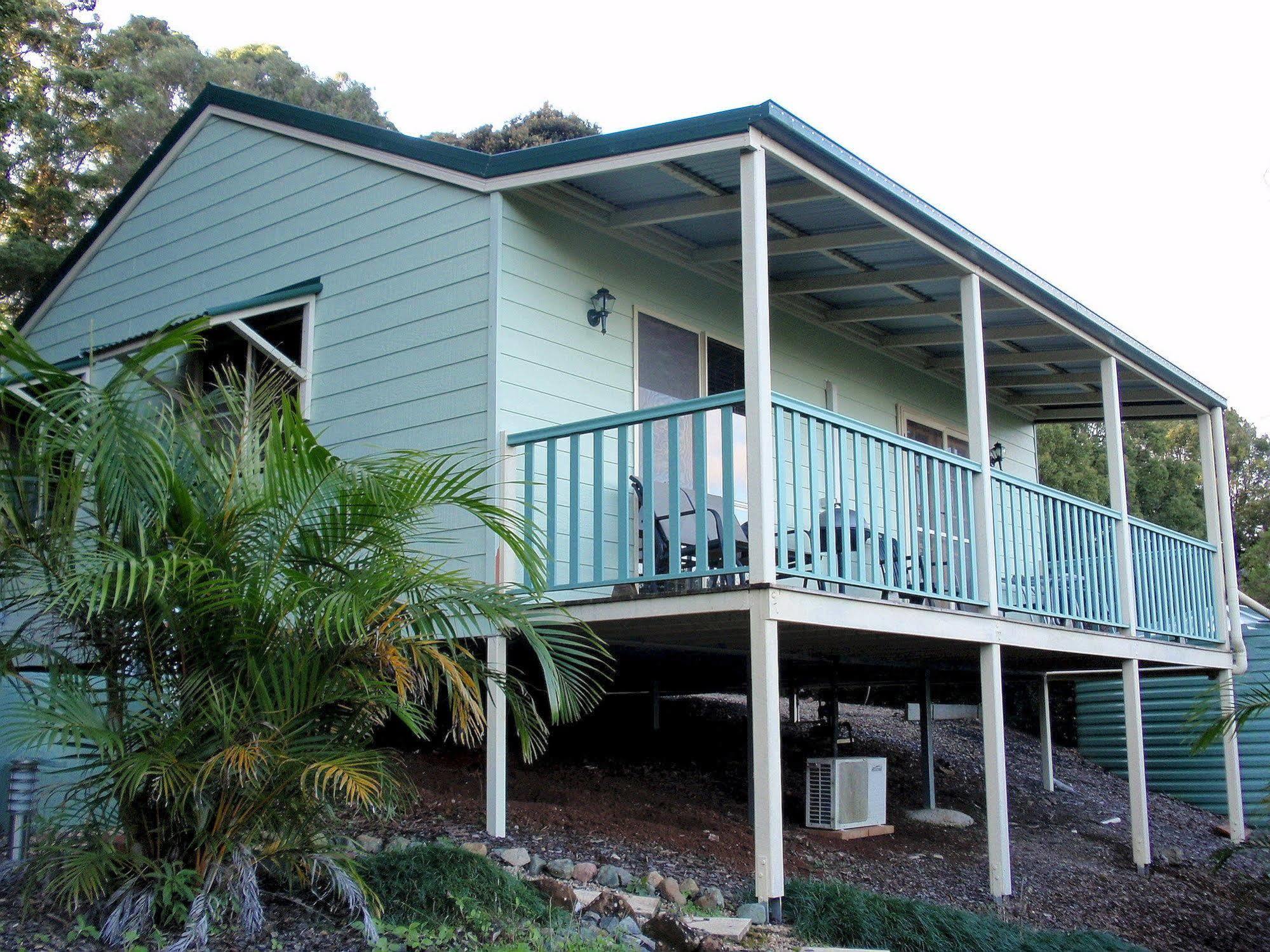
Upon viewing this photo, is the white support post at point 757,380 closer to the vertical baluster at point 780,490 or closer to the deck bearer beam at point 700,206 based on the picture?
the vertical baluster at point 780,490

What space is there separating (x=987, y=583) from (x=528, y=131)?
20.1 m

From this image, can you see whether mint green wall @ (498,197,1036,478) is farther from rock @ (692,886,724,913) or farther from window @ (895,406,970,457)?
rock @ (692,886,724,913)

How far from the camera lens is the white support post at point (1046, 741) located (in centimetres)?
1323

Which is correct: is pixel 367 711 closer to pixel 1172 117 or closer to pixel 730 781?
pixel 730 781

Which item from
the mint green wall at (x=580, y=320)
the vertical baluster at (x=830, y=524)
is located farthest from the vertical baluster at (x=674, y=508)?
the mint green wall at (x=580, y=320)

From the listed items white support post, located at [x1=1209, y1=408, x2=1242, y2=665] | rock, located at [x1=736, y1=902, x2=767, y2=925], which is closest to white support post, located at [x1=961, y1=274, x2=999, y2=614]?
rock, located at [x1=736, y1=902, x2=767, y2=925]

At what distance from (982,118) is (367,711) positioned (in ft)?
78.2

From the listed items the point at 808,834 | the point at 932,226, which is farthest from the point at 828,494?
the point at 808,834

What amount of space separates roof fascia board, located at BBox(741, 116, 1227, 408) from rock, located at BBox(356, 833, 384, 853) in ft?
14.3

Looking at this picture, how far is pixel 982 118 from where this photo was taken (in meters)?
26.1

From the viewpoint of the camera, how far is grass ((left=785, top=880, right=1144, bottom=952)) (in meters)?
6.12

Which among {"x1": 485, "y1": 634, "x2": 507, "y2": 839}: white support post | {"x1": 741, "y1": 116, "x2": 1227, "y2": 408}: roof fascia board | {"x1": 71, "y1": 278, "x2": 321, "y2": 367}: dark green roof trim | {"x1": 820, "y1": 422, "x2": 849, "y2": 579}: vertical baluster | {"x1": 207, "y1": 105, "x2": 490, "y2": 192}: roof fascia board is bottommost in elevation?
{"x1": 485, "y1": 634, "x2": 507, "y2": 839}: white support post

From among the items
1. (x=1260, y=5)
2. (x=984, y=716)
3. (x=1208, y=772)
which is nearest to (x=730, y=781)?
(x=984, y=716)

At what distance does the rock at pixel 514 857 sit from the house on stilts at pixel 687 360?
0.53 metres
